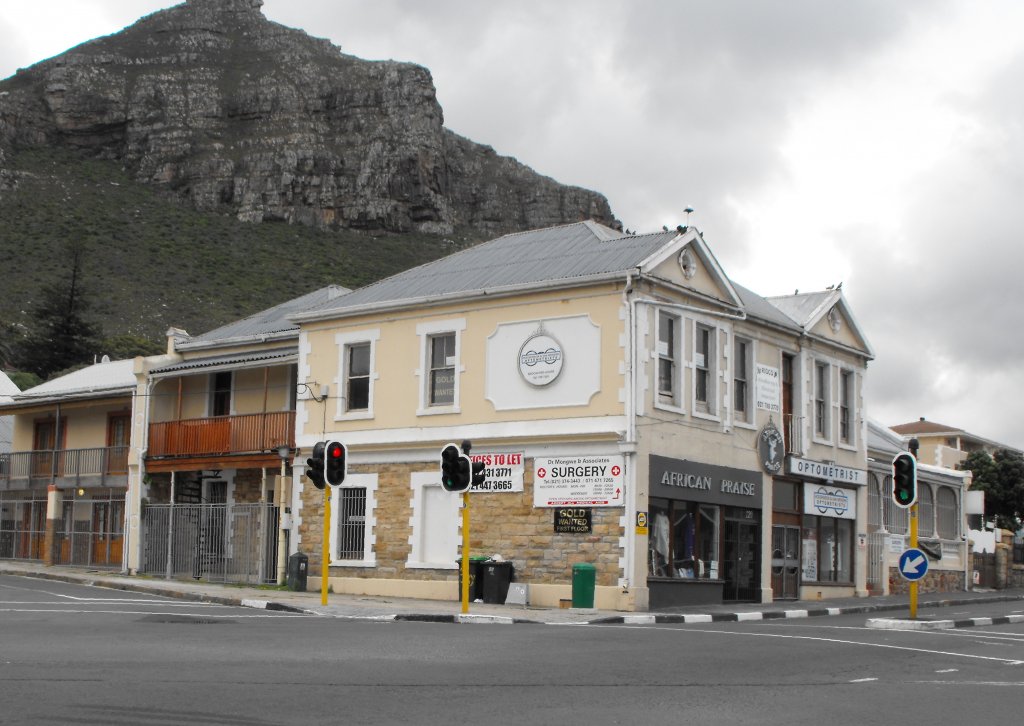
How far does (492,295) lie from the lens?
27.4 m

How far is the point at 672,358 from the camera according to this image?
26750 millimetres

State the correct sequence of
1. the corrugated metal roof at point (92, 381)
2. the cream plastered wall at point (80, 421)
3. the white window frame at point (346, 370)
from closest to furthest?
1. the white window frame at point (346, 370)
2. the cream plastered wall at point (80, 421)
3. the corrugated metal roof at point (92, 381)

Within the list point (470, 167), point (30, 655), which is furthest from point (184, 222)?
point (30, 655)

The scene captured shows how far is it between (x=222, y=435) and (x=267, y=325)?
12.6 feet

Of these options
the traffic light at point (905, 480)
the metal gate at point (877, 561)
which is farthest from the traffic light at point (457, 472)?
the metal gate at point (877, 561)

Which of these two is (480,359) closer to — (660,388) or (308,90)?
(660,388)

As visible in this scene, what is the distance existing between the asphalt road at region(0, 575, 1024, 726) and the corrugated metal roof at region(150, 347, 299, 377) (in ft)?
41.3

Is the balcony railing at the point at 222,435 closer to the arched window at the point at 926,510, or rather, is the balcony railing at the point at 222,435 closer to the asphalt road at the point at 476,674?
the asphalt road at the point at 476,674

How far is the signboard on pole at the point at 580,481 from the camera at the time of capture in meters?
25.2

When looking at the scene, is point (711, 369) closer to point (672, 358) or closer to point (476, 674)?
point (672, 358)

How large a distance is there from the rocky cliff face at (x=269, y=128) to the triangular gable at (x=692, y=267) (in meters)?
76.6

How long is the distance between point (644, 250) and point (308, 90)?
338 feet

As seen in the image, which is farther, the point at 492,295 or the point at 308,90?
the point at 308,90

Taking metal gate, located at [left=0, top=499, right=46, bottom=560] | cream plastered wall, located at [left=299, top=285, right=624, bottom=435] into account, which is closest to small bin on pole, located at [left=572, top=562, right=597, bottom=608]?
cream plastered wall, located at [left=299, top=285, right=624, bottom=435]
